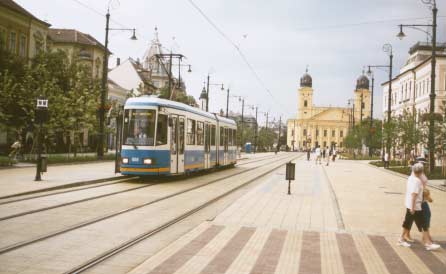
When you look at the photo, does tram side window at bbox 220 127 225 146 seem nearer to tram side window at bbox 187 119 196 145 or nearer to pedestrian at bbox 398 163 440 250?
tram side window at bbox 187 119 196 145

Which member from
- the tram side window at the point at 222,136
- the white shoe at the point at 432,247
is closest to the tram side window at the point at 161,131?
the tram side window at the point at 222,136

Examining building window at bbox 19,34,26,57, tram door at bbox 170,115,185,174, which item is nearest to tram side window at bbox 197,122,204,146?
tram door at bbox 170,115,185,174

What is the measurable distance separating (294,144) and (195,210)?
157947mm

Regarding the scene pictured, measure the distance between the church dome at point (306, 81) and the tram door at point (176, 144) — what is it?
14640 cm

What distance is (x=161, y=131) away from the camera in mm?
20953

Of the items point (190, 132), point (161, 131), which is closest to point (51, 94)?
point (190, 132)

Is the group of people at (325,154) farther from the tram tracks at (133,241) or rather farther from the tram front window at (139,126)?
the tram tracks at (133,241)

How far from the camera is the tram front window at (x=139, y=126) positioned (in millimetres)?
20763

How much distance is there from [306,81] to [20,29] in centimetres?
12636

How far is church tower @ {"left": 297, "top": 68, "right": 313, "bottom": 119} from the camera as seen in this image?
165 m

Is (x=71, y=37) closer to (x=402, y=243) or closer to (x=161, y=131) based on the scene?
Answer: (x=161, y=131)

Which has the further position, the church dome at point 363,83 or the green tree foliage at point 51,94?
the church dome at point 363,83

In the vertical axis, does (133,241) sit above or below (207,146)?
below

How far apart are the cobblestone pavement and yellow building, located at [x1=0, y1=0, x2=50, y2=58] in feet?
116
